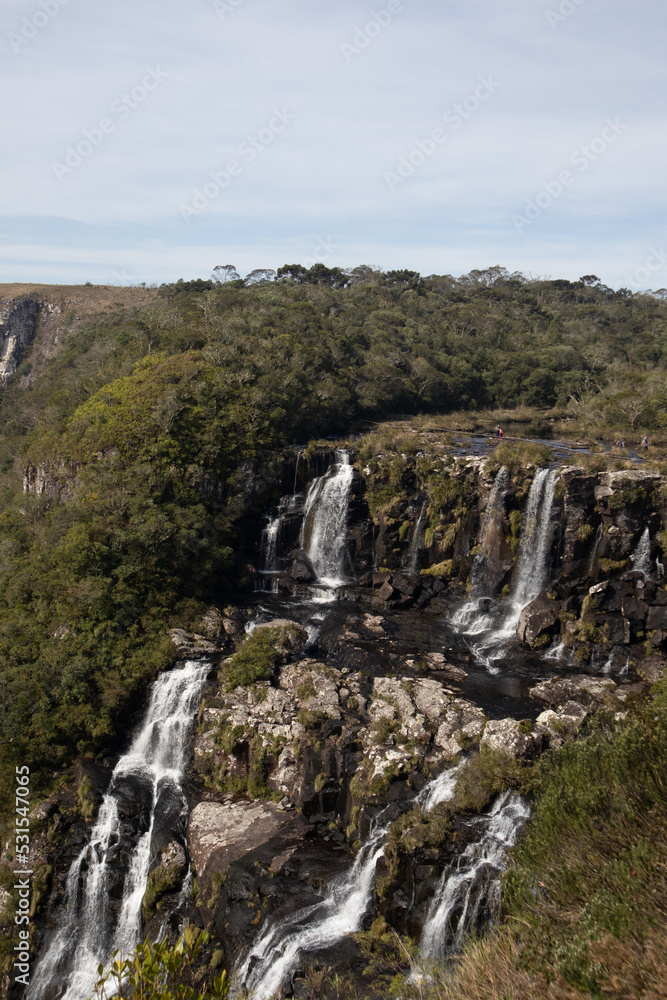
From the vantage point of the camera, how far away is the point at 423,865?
16.2 metres

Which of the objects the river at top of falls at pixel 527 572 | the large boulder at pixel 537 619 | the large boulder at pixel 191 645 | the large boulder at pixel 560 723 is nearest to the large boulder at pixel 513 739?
the large boulder at pixel 560 723

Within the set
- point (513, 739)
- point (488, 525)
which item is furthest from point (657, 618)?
point (513, 739)

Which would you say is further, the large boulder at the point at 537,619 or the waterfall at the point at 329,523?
the waterfall at the point at 329,523

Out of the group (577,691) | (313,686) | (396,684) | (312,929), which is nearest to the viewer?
(312,929)

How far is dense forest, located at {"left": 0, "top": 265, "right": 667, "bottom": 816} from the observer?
84.5 ft

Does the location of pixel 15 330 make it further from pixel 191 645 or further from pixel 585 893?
pixel 585 893

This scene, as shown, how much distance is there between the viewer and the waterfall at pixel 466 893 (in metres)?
15.2

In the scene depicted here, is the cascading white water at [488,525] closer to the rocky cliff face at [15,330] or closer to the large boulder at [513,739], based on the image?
the large boulder at [513,739]

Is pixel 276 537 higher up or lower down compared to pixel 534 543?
lower down

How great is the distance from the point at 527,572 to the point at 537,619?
3612 millimetres

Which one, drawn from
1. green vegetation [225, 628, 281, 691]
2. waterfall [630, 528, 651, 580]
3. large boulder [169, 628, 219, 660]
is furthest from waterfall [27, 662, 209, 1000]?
waterfall [630, 528, 651, 580]

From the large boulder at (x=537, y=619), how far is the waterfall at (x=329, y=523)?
10.6 m

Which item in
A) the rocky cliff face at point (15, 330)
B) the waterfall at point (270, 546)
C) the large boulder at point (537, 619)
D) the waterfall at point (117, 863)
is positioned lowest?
the waterfall at point (117, 863)

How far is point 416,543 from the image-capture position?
34.2 meters
